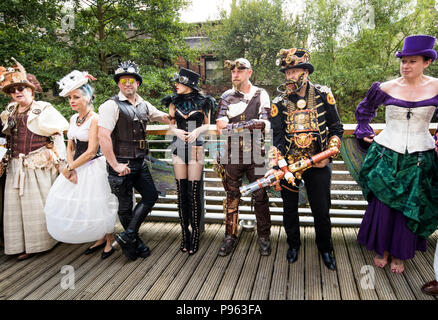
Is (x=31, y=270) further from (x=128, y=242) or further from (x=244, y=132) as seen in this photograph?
(x=244, y=132)

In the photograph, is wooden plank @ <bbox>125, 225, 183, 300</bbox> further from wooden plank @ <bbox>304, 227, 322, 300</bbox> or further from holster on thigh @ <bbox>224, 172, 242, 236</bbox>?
wooden plank @ <bbox>304, 227, 322, 300</bbox>

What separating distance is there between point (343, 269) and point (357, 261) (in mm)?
251

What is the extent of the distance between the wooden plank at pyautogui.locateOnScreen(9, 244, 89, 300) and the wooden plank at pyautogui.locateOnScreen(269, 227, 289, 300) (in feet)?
6.86

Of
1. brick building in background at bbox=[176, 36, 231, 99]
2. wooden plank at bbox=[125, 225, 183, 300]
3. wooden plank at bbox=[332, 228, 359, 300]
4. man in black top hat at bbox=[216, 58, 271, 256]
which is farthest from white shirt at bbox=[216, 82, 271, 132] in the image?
brick building in background at bbox=[176, 36, 231, 99]

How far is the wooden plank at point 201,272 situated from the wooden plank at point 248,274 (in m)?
0.31

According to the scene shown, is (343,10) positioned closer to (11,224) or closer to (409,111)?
(409,111)

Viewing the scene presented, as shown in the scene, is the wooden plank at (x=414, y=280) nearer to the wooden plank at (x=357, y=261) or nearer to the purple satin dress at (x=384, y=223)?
the purple satin dress at (x=384, y=223)

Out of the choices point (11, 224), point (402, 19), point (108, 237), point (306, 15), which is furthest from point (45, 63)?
point (402, 19)

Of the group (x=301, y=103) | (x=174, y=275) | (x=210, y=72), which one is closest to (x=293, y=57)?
(x=301, y=103)

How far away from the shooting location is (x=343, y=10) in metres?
11.9

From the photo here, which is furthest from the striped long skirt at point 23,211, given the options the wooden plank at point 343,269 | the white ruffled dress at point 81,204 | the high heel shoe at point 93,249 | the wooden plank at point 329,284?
the wooden plank at point 343,269

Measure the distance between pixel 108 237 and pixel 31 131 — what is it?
1.50 metres

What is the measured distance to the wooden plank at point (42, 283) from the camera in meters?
2.57

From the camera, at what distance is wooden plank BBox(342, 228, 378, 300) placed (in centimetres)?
239
